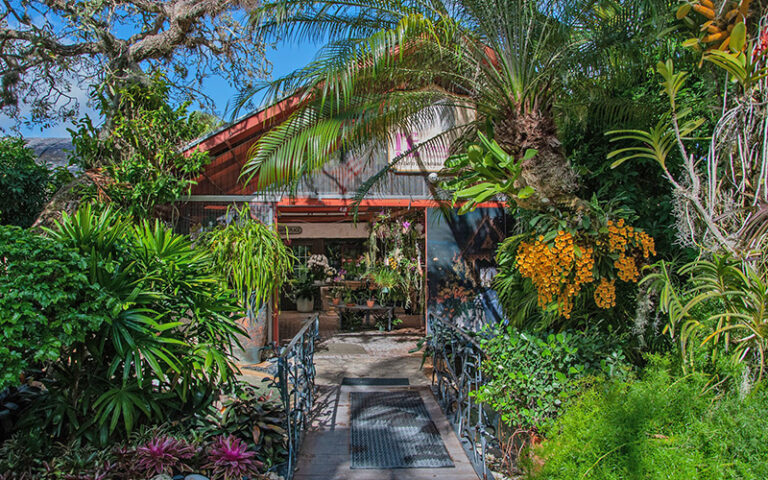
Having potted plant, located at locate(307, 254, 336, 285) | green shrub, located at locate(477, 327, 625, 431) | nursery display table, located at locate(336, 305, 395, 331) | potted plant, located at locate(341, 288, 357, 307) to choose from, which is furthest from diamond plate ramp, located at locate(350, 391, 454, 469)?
potted plant, located at locate(307, 254, 336, 285)

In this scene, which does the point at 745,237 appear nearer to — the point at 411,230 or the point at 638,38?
the point at 638,38

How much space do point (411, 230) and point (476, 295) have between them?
1.49m

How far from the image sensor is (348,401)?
5117mm

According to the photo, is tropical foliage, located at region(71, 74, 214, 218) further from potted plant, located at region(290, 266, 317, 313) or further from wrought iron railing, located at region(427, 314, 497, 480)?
potted plant, located at region(290, 266, 317, 313)

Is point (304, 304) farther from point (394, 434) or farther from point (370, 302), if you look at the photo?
point (394, 434)

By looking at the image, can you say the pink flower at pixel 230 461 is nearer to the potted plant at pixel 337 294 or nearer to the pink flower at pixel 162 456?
the pink flower at pixel 162 456

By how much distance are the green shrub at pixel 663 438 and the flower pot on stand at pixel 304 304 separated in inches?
395

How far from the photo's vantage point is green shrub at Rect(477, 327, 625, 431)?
10.4ft

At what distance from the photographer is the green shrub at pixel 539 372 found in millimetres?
3160

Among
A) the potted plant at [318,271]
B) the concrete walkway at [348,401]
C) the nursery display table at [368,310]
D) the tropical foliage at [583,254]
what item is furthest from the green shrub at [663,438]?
the potted plant at [318,271]

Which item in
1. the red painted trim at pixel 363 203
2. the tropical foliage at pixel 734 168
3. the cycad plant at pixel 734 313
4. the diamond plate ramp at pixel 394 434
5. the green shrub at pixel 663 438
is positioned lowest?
the diamond plate ramp at pixel 394 434

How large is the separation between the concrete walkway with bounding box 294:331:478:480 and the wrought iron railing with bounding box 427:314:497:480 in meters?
0.09

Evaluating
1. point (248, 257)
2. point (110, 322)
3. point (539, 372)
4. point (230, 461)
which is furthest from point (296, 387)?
point (248, 257)

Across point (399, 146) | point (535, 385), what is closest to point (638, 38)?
point (535, 385)
